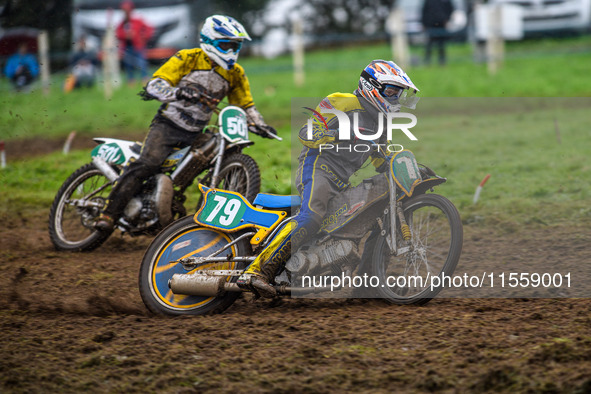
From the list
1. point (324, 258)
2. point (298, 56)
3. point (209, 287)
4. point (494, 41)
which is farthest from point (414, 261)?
point (494, 41)

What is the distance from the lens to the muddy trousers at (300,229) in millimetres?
5539

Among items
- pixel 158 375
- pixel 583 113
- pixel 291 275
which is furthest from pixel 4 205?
pixel 583 113

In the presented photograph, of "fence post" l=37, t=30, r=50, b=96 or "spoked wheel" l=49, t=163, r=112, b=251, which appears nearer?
"spoked wheel" l=49, t=163, r=112, b=251

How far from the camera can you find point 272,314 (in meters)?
5.62

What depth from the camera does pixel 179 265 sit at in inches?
229

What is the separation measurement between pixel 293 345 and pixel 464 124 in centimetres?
1059

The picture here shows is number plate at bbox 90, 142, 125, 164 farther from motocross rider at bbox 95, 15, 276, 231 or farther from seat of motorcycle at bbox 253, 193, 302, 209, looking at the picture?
seat of motorcycle at bbox 253, 193, 302, 209

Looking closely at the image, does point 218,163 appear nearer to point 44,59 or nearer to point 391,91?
point 391,91

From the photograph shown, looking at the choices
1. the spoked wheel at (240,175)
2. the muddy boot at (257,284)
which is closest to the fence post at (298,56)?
the spoked wheel at (240,175)

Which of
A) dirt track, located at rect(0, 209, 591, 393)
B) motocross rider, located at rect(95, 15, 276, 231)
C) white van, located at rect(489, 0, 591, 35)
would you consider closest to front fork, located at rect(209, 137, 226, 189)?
motocross rider, located at rect(95, 15, 276, 231)

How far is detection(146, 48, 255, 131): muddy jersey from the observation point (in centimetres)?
775

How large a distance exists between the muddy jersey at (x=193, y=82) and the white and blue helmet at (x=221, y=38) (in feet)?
0.41

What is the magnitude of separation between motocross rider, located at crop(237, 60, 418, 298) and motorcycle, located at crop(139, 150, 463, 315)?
0.10m

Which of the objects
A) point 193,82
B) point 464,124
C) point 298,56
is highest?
point 193,82
